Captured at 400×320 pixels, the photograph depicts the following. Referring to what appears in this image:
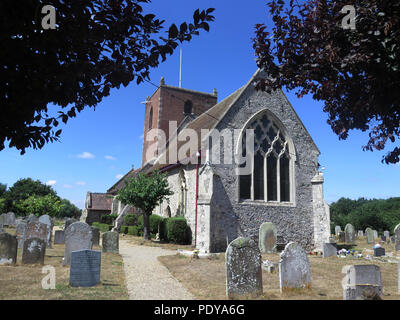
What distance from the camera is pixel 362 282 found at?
6176 mm

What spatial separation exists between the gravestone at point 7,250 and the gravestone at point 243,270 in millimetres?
7465

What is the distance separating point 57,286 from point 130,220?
18854 mm

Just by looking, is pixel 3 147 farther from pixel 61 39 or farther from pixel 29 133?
pixel 61 39

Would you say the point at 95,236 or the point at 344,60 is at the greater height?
the point at 344,60

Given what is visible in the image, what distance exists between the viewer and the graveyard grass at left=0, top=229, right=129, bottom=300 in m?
6.06

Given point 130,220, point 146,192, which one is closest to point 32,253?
point 146,192

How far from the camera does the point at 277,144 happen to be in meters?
17.5

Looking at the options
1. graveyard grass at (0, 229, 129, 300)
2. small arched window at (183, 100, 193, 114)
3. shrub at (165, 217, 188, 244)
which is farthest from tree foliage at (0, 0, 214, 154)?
small arched window at (183, 100, 193, 114)

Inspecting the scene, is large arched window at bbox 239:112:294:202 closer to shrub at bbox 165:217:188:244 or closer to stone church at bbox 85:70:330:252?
stone church at bbox 85:70:330:252

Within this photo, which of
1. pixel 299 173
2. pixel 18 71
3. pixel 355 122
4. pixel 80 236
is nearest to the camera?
pixel 18 71

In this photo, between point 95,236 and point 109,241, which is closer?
point 109,241

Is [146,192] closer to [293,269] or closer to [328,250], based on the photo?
[328,250]
